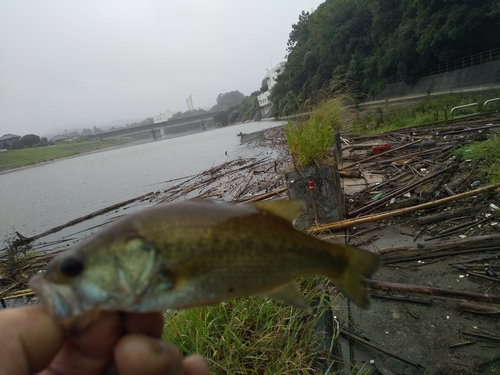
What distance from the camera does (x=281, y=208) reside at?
158cm

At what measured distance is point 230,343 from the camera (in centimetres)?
341

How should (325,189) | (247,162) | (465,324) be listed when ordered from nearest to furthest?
(465,324) → (325,189) → (247,162)

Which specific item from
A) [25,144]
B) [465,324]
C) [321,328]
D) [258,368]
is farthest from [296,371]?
[25,144]

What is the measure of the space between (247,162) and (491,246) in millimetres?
19077

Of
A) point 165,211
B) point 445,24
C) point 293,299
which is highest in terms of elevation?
point 445,24

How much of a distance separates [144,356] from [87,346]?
0.84ft

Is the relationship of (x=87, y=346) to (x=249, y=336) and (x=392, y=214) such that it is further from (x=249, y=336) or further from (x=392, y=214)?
(x=392, y=214)

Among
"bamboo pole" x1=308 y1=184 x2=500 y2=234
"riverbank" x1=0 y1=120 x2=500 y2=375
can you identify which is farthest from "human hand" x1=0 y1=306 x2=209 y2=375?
"bamboo pole" x1=308 y1=184 x2=500 y2=234

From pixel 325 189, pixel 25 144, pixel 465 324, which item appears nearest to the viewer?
pixel 465 324

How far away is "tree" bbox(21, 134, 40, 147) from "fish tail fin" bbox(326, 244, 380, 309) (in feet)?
367

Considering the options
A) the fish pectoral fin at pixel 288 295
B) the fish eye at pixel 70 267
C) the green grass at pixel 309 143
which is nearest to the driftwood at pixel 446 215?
the green grass at pixel 309 143

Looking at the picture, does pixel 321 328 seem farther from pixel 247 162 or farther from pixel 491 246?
pixel 247 162

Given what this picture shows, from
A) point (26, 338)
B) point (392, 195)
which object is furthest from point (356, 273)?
point (392, 195)

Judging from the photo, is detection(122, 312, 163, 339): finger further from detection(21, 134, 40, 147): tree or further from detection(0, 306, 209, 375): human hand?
detection(21, 134, 40, 147): tree
